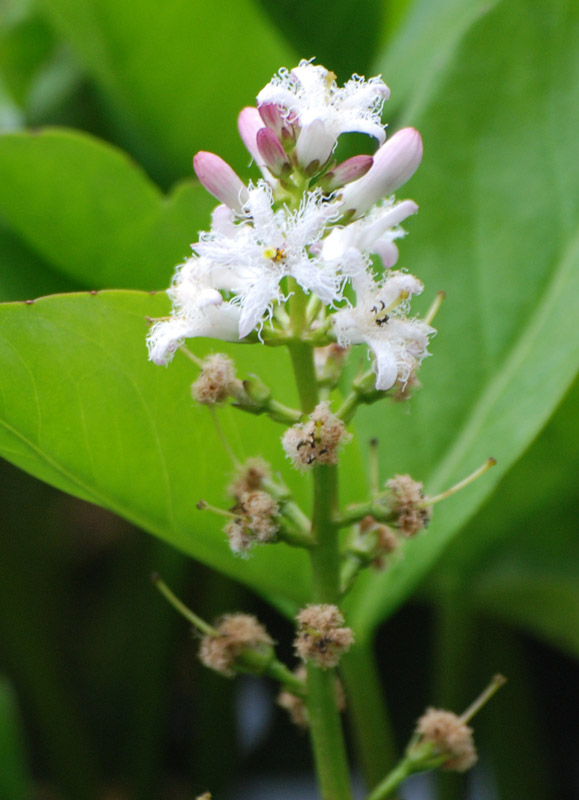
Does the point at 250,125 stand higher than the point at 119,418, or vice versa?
the point at 250,125

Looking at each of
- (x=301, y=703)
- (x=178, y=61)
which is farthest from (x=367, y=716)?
(x=178, y=61)

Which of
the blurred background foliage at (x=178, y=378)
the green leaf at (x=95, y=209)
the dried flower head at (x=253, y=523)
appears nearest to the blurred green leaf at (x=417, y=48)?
the blurred background foliage at (x=178, y=378)

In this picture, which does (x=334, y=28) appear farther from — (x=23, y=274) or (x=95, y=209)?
(x=23, y=274)

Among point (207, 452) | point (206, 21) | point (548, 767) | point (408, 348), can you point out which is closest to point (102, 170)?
point (206, 21)

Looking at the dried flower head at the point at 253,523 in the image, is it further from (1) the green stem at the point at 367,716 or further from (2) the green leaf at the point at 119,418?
(1) the green stem at the point at 367,716

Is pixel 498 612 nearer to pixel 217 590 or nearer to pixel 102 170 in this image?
pixel 217 590
